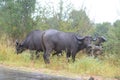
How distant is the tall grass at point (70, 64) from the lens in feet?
49.4

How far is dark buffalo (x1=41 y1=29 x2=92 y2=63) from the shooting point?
17.9m

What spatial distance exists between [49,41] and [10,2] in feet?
21.1

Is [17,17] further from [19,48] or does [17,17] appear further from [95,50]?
[95,50]

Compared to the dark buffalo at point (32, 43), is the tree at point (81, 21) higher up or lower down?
higher up

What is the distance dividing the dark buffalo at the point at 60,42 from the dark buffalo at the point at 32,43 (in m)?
0.58

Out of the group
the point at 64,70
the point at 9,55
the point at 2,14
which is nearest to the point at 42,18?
the point at 2,14

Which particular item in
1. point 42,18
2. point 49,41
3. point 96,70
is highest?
point 42,18

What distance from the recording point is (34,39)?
19.3m

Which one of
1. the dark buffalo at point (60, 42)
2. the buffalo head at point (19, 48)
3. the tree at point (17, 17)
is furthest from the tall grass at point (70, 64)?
the tree at point (17, 17)

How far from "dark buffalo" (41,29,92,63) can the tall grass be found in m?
0.49

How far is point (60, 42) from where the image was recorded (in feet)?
59.4

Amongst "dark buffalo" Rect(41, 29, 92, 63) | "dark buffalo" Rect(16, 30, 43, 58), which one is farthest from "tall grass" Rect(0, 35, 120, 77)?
"dark buffalo" Rect(16, 30, 43, 58)

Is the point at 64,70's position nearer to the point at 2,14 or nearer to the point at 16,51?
the point at 16,51

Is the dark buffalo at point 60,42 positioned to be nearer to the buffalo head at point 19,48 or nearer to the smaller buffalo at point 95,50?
the smaller buffalo at point 95,50
